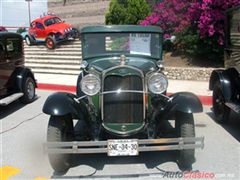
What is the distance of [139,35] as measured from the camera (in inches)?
220

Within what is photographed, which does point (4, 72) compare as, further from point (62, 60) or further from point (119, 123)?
point (62, 60)

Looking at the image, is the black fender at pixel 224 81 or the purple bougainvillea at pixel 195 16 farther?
the purple bougainvillea at pixel 195 16

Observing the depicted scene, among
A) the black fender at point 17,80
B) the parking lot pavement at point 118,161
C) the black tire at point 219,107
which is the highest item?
the black fender at point 17,80

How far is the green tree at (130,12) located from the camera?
51.8 feet

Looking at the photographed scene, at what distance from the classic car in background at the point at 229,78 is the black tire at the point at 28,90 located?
437 cm

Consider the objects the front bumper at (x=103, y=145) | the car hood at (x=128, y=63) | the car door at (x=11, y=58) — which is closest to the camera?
the front bumper at (x=103, y=145)

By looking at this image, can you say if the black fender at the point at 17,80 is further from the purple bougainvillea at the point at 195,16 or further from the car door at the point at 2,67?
the purple bougainvillea at the point at 195,16

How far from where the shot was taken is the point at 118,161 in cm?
487

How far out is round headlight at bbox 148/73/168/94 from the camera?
178 inches

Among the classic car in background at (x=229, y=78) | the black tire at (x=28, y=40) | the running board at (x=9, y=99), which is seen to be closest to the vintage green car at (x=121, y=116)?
the classic car in background at (x=229, y=78)

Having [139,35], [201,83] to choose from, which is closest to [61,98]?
[139,35]

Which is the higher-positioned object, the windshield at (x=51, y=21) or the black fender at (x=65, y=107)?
the windshield at (x=51, y=21)

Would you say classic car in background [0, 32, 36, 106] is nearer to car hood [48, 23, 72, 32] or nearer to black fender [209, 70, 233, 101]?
black fender [209, 70, 233, 101]

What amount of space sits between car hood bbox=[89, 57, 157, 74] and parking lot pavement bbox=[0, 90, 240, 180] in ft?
4.10
